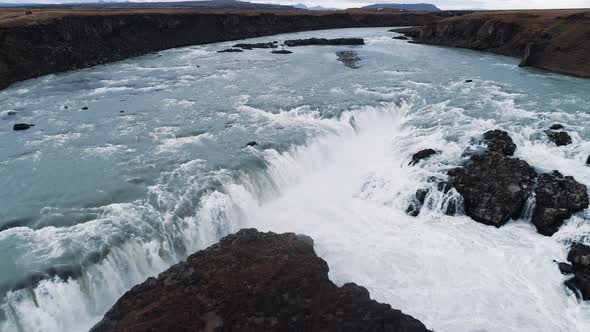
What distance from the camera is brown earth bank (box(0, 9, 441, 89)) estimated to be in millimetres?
41188

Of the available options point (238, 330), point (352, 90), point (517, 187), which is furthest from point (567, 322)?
point (352, 90)

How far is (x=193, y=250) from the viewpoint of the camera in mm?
15742

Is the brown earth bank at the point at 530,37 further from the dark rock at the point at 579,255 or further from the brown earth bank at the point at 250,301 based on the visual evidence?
the brown earth bank at the point at 250,301

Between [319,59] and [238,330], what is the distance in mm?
44530

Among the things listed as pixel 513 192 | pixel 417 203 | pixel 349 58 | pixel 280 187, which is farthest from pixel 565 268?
pixel 349 58

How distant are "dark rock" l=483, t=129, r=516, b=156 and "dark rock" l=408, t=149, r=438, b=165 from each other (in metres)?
2.89

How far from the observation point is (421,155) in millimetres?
21672

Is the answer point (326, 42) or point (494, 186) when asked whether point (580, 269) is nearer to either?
point (494, 186)

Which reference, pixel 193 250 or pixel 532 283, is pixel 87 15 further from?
pixel 532 283

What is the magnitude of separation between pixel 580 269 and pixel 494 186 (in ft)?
16.0

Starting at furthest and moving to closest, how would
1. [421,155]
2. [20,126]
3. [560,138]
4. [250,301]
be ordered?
[20,126]
[560,138]
[421,155]
[250,301]

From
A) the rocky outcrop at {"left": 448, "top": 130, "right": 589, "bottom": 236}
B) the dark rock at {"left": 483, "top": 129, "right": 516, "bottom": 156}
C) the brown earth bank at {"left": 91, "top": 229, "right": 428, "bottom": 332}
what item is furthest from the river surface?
the brown earth bank at {"left": 91, "top": 229, "right": 428, "bottom": 332}

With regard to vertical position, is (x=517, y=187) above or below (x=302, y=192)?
above

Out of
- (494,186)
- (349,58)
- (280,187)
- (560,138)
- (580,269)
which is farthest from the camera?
(349,58)
